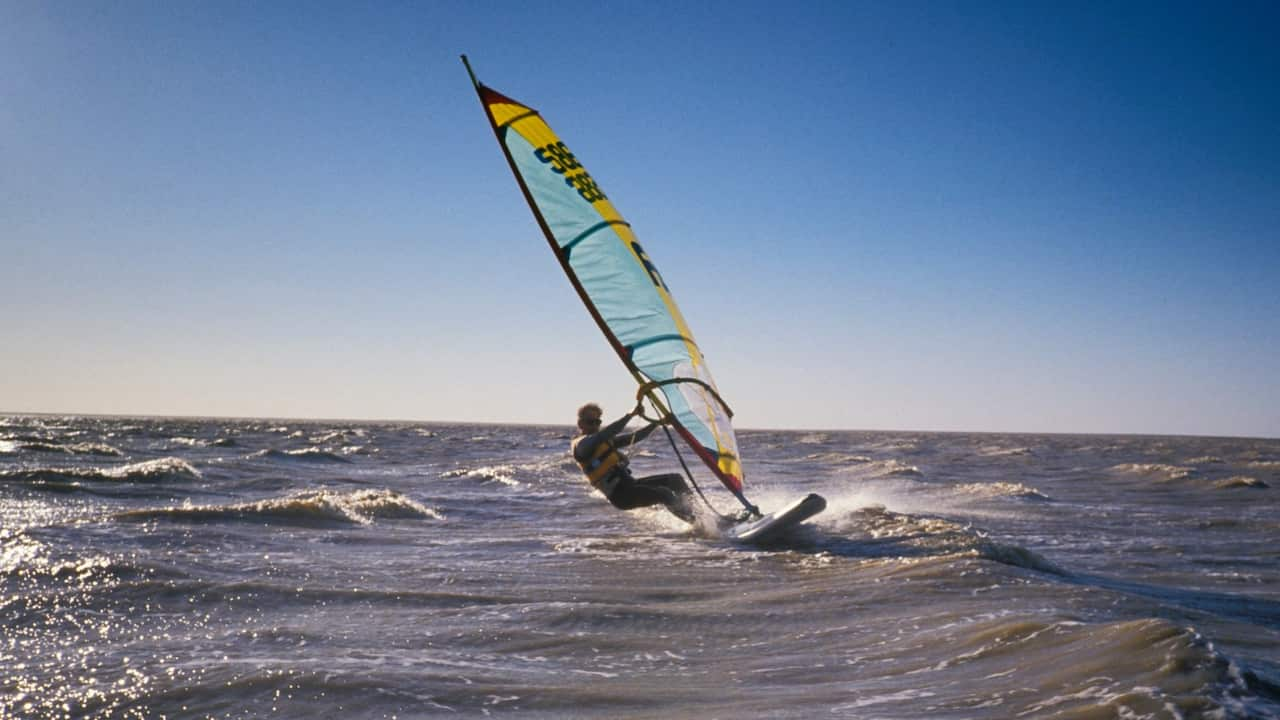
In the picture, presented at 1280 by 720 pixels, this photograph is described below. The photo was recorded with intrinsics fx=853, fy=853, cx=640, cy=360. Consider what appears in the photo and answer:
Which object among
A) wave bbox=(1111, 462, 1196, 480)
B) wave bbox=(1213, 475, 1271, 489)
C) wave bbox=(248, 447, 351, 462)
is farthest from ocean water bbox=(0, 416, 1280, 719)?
wave bbox=(248, 447, 351, 462)

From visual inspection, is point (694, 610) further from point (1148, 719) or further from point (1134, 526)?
point (1134, 526)

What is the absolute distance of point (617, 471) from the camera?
923 centimetres

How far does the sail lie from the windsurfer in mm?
497

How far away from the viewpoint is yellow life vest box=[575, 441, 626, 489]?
9047 mm

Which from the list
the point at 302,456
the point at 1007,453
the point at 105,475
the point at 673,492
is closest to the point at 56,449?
the point at 302,456

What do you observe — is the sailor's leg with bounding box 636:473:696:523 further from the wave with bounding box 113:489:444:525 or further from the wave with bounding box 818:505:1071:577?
the wave with bounding box 113:489:444:525

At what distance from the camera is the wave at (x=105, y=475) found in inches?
532

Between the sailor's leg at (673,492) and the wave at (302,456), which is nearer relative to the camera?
the sailor's leg at (673,492)

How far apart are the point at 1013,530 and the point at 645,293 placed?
17.2ft

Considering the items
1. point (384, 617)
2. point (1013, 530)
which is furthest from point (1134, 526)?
point (384, 617)

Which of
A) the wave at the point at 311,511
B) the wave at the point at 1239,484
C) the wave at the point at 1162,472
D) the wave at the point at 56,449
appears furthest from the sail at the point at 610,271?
the wave at the point at 56,449

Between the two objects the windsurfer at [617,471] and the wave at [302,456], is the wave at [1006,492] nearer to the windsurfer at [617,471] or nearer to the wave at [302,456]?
the windsurfer at [617,471]

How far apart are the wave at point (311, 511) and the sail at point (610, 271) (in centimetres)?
375

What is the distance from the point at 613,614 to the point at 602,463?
391cm
